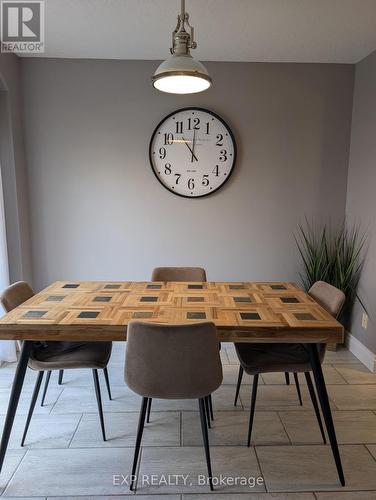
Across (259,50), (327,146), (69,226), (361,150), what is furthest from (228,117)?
(69,226)

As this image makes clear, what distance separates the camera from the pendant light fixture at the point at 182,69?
63.8 inches

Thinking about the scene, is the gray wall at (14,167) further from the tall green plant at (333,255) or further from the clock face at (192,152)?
the tall green plant at (333,255)

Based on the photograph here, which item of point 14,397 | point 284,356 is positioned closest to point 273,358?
point 284,356

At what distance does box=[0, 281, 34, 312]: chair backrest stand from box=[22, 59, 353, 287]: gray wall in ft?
3.37

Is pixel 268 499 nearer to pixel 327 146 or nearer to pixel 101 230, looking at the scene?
pixel 101 230

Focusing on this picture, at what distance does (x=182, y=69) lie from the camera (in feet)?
5.26

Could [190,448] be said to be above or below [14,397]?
below

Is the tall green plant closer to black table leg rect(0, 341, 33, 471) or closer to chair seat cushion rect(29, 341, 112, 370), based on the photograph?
chair seat cushion rect(29, 341, 112, 370)

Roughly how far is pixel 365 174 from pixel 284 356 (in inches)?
68.4

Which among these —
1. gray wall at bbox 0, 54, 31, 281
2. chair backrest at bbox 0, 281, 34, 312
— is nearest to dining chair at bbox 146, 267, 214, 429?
chair backrest at bbox 0, 281, 34, 312

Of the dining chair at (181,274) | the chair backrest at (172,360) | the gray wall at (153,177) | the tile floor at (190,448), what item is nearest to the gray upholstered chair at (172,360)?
the chair backrest at (172,360)

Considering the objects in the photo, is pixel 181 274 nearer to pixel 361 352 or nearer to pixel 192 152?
pixel 192 152

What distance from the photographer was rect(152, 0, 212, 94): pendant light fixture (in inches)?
63.8

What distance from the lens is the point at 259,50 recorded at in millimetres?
2711
